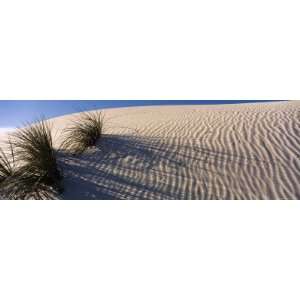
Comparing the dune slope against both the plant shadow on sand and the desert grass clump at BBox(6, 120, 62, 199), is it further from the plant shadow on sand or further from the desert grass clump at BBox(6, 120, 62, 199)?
the desert grass clump at BBox(6, 120, 62, 199)

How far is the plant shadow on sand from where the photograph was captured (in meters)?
4.38

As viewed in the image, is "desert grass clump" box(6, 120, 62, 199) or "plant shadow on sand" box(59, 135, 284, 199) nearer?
"desert grass clump" box(6, 120, 62, 199)

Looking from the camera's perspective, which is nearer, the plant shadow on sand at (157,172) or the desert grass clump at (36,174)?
the desert grass clump at (36,174)

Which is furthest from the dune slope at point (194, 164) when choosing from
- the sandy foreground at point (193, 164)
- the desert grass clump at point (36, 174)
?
the desert grass clump at point (36, 174)

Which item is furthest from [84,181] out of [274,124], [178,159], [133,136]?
[274,124]

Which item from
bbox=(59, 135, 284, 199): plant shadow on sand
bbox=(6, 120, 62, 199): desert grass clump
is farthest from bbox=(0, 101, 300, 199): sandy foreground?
bbox=(6, 120, 62, 199): desert grass clump

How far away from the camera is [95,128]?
651 cm

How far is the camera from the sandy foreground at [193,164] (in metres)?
4.40

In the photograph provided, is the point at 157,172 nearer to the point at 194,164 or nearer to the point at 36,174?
the point at 194,164

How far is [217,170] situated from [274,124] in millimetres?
3226

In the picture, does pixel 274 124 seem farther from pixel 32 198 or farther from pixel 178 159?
pixel 32 198

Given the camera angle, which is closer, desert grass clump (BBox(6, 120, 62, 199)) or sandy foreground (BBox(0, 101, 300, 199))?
desert grass clump (BBox(6, 120, 62, 199))

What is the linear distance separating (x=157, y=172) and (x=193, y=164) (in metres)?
0.80

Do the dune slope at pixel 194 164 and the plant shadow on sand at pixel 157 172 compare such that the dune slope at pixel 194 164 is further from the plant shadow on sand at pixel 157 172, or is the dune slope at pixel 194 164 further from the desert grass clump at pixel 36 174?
the desert grass clump at pixel 36 174
